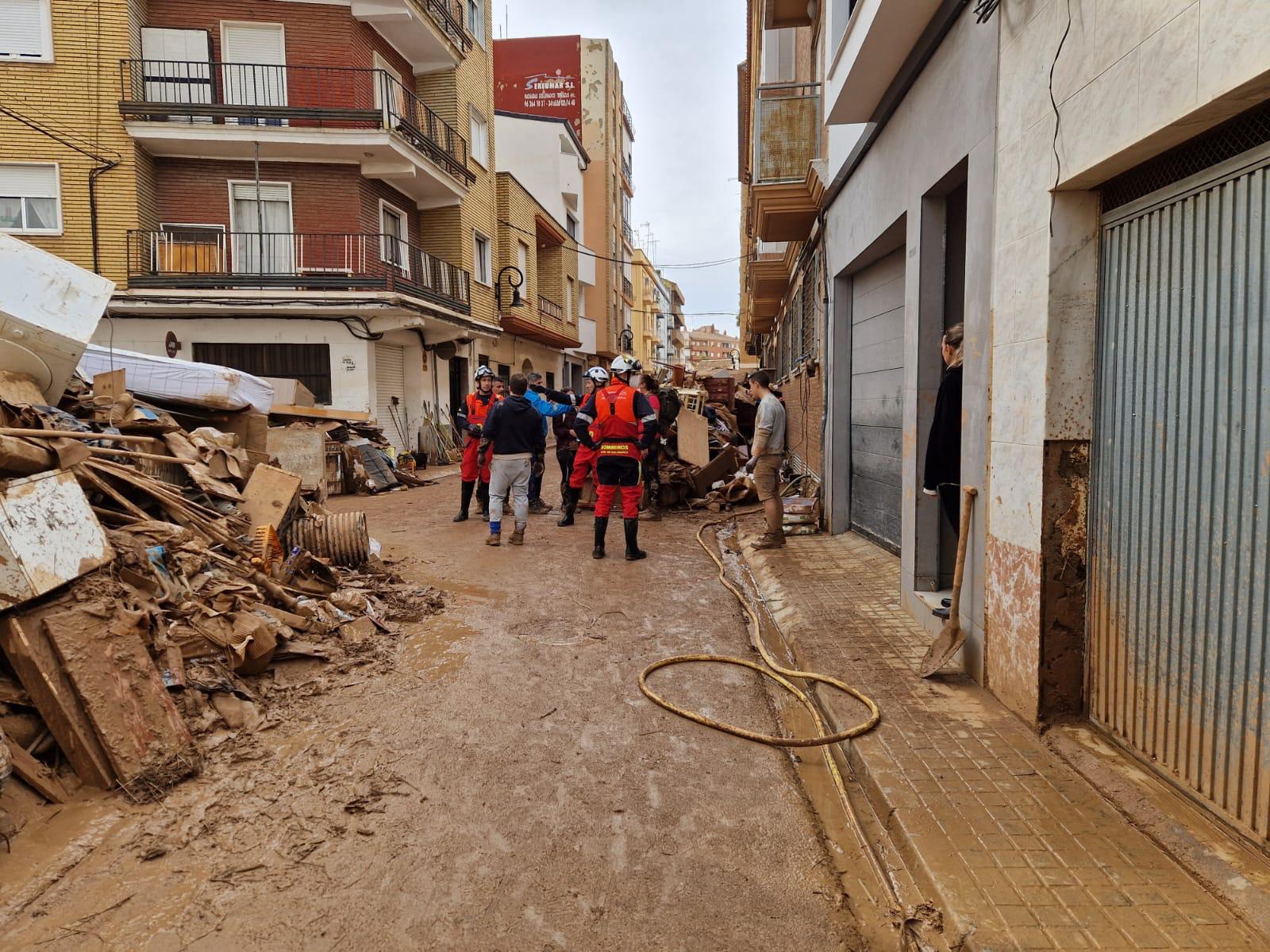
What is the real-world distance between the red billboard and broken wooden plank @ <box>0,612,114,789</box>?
131 feet

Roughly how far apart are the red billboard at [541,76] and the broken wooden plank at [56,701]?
40.0m

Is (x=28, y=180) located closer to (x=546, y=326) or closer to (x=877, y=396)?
(x=546, y=326)

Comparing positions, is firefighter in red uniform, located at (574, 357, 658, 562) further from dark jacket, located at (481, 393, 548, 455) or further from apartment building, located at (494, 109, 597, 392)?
apartment building, located at (494, 109, 597, 392)

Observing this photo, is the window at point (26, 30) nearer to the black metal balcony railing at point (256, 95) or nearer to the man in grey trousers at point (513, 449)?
the black metal balcony railing at point (256, 95)

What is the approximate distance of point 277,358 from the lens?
17984mm

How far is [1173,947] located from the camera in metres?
2.18

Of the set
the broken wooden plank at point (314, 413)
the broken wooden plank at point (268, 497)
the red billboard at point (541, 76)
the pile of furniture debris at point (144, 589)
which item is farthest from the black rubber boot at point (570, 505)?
the red billboard at point (541, 76)

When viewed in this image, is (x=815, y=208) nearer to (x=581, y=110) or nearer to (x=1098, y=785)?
(x=1098, y=785)

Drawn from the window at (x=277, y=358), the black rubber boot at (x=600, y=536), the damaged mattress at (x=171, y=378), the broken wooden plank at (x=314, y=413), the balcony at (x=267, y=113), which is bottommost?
the black rubber boot at (x=600, y=536)

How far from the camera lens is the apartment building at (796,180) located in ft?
32.9

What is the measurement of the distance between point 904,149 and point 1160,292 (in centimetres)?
346

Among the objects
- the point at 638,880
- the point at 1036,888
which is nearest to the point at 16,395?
the point at 638,880

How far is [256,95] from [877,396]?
16.5m

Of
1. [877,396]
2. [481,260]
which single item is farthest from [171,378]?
[481,260]
